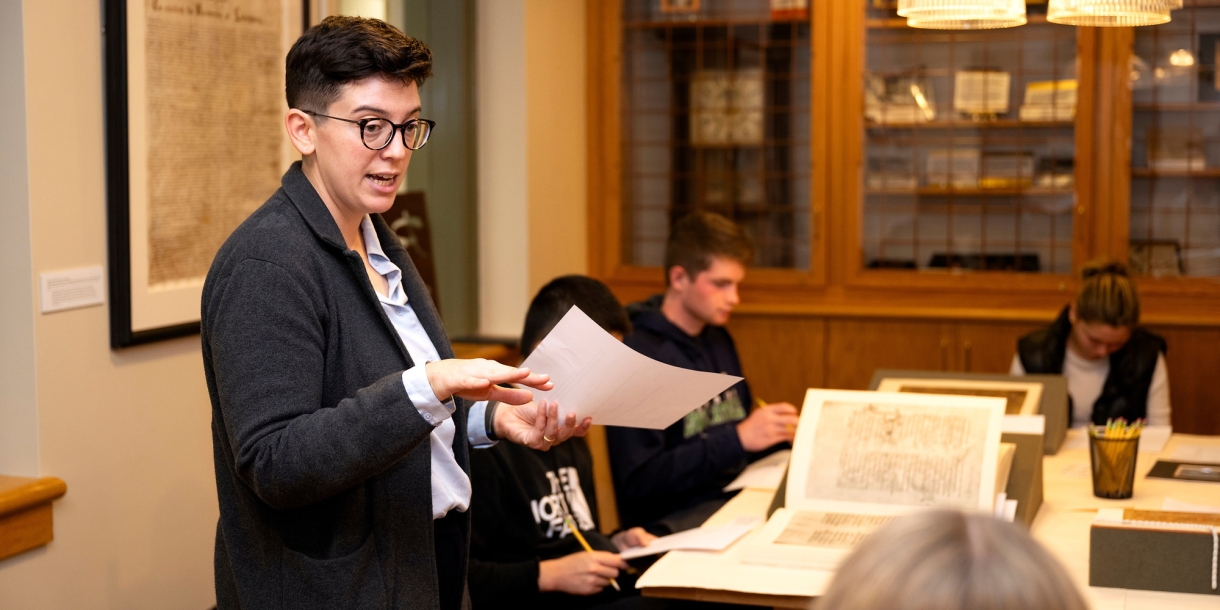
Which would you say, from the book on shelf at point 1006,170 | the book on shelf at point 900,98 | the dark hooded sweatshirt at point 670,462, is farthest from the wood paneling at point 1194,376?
the dark hooded sweatshirt at point 670,462

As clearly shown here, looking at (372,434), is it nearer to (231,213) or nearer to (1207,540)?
(1207,540)

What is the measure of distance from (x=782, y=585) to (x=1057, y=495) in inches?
34.2

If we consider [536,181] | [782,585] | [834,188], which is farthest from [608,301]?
[834,188]

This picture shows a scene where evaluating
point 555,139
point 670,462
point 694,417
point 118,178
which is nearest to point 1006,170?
point 555,139

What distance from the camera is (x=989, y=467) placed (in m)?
2.04

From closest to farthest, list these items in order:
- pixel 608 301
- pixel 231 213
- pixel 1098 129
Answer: pixel 608 301, pixel 231 213, pixel 1098 129

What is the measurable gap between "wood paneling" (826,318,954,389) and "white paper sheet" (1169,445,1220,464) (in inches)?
62.7

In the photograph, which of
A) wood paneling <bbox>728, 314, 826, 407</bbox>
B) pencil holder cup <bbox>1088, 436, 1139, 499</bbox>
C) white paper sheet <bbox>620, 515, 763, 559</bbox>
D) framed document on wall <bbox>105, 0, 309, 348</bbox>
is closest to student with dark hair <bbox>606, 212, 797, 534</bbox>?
white paper sheet <bbox>620, 515, 763, 559</bbox>

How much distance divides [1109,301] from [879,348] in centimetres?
128

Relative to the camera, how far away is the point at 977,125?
4555 mm

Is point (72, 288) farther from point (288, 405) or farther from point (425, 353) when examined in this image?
point (288, 405)

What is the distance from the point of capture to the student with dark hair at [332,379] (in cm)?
125

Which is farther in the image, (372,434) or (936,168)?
(936,168)

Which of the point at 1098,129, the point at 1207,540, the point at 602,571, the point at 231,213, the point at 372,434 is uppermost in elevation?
the point at 1098,129
